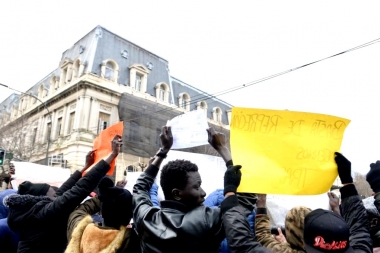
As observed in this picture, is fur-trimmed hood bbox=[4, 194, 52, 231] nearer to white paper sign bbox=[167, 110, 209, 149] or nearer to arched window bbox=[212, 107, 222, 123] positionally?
white paper sign bbox=[167, 110, 209, 149]

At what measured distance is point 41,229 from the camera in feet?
8.82

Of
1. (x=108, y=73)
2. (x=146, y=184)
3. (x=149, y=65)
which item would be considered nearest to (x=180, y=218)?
(x=146, y=184)

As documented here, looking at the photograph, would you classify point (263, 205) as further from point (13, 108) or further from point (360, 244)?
point (13, 108)

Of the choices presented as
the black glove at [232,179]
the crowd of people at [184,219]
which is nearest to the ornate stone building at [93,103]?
the crowd of people at [184,219]

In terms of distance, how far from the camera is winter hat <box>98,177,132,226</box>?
231cm

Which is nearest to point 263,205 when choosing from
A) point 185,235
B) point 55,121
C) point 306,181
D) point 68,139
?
point 306,181

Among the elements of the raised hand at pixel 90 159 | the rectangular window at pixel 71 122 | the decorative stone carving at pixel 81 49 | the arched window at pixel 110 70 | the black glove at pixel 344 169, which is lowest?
the black glove at pixel 344 169

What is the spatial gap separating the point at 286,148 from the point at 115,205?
1.23m

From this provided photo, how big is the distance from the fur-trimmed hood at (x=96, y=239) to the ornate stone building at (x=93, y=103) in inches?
831

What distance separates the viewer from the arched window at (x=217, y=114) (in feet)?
127

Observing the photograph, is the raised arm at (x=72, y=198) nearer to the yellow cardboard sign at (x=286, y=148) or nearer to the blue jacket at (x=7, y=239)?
the blue jacket at (x=7, y=239)

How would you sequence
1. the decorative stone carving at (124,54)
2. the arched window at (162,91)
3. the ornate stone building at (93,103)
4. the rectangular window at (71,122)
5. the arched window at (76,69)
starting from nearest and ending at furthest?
the ornate stone building at (93,103)
the rectangular window at (71,122)
the arched window at (76,69)
the decorative stone carving at (124,54)
the arched window at (162,91)

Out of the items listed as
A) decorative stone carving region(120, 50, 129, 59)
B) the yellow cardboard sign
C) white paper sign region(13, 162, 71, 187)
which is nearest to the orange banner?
the yellow cardboard sign

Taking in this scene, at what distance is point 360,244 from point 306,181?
1.50 ft
